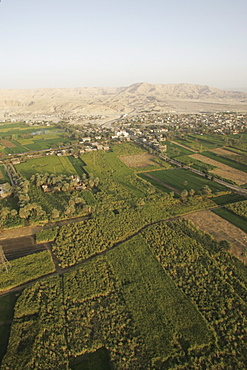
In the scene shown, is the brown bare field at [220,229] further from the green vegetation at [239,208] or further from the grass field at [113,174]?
Answer: the grass field at [113,174]

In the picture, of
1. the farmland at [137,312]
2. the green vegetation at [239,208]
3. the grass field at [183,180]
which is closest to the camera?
the farmland at [137,312]

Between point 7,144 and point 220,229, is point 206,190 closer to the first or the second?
point 220,229

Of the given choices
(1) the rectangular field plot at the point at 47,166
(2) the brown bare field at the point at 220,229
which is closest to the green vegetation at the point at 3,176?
(1) the rectangular field plot at the point at 47,166

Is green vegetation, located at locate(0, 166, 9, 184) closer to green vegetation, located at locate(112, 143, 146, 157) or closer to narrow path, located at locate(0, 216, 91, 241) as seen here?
narrow path, located at locate(0, 216, 91, 241)

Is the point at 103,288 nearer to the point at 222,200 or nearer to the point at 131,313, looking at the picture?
the point at 131,313

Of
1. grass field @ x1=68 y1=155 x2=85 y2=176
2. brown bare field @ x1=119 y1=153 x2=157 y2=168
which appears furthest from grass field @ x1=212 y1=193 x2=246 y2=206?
grass field @ x1=68 y1=155 x2=85 y2=176

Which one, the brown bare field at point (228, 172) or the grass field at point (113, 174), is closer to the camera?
the grass field at point (113, 174)

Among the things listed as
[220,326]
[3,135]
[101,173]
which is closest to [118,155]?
[101,173]
